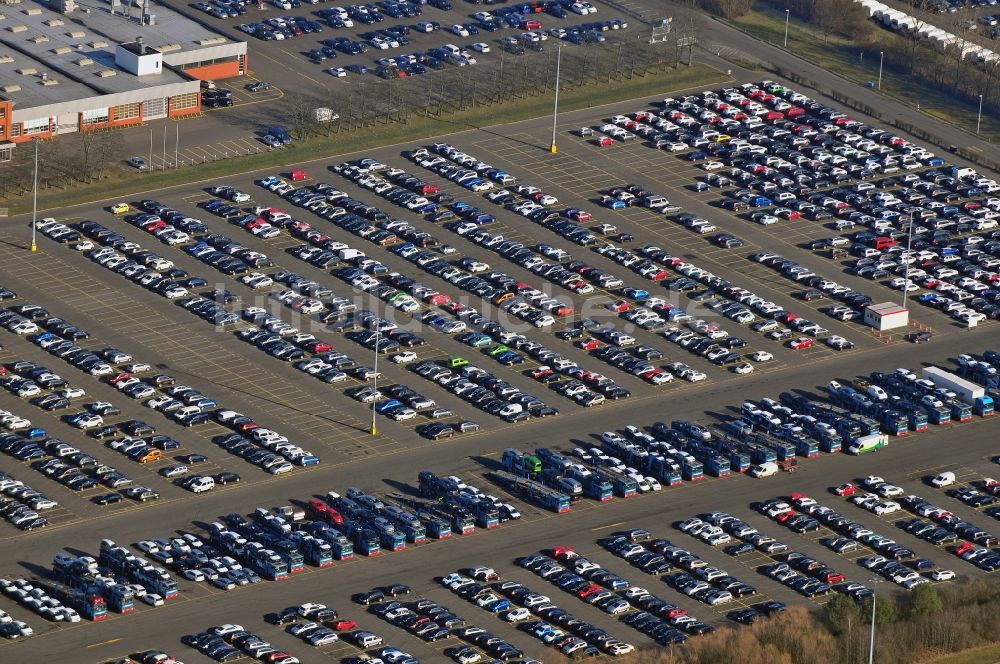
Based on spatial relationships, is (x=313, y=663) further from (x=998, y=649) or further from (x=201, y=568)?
(x=998, y=649)

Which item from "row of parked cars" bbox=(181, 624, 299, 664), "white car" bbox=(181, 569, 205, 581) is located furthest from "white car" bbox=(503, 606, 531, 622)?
"white car" bbox=(181, 569, 205, 581)

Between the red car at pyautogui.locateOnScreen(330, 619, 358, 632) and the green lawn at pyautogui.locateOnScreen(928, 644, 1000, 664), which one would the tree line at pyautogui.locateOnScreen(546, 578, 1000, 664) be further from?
the red car at pyautogui.locateOnScreen(330, 619, 358, 632)

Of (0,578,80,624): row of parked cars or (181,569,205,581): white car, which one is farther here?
(181,569,205,581): white car

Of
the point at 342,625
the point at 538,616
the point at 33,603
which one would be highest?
the point at 538,616

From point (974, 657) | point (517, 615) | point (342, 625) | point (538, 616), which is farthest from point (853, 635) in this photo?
point (342, 625)

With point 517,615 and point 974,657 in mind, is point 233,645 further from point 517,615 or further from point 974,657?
point 974,657
